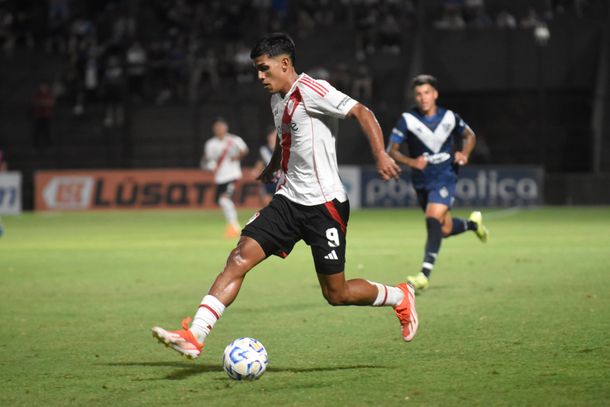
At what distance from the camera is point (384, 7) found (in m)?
35.2

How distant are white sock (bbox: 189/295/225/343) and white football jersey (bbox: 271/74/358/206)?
0.90 meters

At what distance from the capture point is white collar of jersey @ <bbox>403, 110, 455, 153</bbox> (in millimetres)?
12359

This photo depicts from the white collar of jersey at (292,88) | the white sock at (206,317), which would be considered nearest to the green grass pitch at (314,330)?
the white sock at (206,317)

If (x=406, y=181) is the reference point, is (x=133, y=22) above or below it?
above

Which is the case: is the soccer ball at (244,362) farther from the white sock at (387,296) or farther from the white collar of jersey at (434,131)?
the white collar of jersey at (434,131)

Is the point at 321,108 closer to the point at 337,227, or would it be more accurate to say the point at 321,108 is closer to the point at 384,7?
the point at 337,227

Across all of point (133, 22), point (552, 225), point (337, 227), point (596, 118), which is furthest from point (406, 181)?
point (337, 227)

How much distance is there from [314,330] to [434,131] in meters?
3.82

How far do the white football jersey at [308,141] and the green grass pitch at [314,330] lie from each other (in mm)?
1179

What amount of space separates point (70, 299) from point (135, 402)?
5.73 metres

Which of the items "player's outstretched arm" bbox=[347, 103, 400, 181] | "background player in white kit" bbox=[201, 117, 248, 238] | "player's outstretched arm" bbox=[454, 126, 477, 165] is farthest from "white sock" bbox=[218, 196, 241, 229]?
"player's outstretched arm" bbox=[347, 103, 400, 181]

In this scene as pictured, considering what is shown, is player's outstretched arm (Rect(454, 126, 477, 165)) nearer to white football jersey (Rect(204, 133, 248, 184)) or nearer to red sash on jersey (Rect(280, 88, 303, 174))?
red sash on jersey (Rect(280, 88, 303, 174))

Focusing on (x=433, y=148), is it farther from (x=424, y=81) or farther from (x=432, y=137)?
(x=424, y=81)

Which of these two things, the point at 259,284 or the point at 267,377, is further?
the point at 259,284
